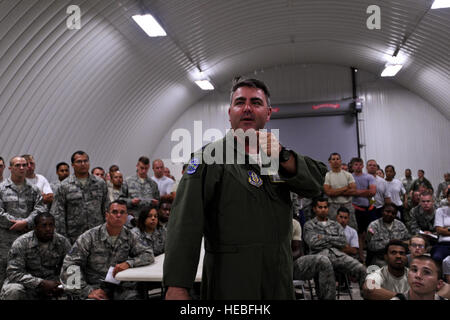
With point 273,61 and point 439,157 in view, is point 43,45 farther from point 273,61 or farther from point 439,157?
point 439,157

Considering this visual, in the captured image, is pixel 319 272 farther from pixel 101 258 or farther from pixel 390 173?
pixel 390 173

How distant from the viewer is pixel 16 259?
4289 mm

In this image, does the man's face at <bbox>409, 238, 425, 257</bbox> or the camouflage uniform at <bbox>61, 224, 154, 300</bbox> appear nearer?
the camouflage uniform at <bbox>61, 224, 154, 300</bbox>

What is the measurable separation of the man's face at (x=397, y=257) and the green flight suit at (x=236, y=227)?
340 cm

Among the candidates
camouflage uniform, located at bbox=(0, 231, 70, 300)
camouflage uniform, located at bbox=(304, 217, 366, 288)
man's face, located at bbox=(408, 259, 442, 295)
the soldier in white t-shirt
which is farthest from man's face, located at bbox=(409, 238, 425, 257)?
camouflage uniform, located at bbox=(0, 231, 70, 300)

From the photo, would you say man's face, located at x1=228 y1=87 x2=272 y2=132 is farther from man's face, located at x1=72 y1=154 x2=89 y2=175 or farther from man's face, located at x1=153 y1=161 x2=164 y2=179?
man's face, located at x1=153 y1=161 x2=164 y2=179

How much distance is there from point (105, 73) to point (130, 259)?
618 cm

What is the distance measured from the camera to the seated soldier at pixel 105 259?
3871 mm

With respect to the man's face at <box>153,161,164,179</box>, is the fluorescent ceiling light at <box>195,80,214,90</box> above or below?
above

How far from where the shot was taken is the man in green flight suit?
4.49ft

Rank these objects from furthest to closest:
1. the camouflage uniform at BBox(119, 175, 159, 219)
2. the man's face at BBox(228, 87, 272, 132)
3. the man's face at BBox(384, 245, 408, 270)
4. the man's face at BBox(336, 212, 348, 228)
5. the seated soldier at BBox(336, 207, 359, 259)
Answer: the camouflage uniform at BBox(119, 175, 159, 219) → the man's face at BBox(336, 212, 348, 228) → the seated soldier at BBox(336, 207, 359, 259) → the man's face at BBox(384, 245, 408, 270) → the man's face at BBox(228, 87, 272, 132)

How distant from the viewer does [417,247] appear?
4836mm

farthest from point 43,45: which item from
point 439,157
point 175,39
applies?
point 439,157

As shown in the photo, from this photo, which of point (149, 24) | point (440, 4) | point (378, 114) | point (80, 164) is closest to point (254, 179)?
point (80, 164)
